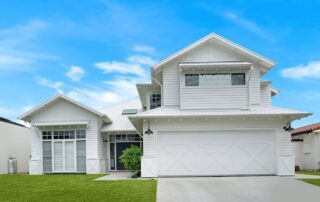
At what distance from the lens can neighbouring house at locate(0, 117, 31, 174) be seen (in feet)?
87.4

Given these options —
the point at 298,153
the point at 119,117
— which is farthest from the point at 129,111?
the point at 298,153

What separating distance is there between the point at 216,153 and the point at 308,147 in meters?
10.9

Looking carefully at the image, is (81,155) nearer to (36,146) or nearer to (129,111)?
(36,146)

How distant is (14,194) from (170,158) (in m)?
7.34

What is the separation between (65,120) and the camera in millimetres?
23406

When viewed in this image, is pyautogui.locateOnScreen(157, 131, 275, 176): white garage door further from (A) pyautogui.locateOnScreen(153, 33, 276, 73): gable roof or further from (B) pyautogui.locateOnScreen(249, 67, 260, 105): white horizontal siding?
(A) pyautogui.locateOnScreen(153, 33, 276, 73): gable roof

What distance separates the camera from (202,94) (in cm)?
1844

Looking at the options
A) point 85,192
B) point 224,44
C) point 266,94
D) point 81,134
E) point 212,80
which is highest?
point 224,44

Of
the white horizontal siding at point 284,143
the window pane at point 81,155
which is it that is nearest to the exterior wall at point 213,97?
the white horizontal siding at point 284,143

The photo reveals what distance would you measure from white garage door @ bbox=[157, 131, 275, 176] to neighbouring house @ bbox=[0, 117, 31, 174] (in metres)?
14.2

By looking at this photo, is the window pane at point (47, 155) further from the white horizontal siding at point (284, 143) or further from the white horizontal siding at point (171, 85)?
the white horizontal siding at point (284, 143)

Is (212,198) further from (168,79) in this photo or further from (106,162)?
(106,162)

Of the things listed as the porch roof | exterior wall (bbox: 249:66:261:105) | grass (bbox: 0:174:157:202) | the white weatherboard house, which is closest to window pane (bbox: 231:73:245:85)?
the white weatherboard house

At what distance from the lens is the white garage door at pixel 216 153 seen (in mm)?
17766
